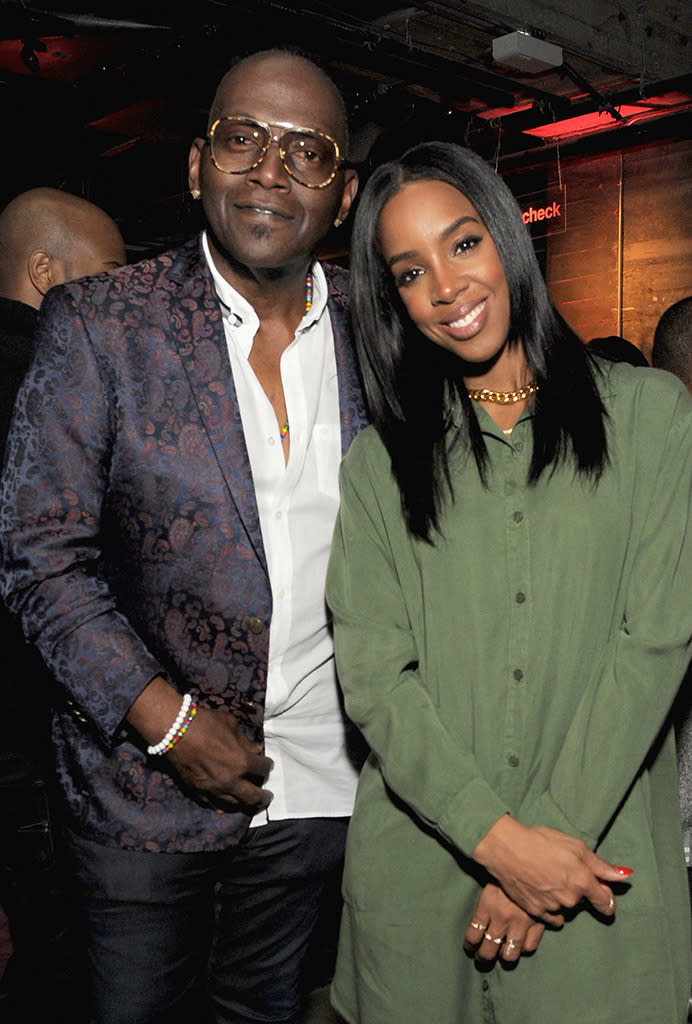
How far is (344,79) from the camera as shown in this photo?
5.98 m

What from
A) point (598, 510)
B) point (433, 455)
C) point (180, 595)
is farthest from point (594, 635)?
point (180, 595)

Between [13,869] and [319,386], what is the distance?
1401 mm

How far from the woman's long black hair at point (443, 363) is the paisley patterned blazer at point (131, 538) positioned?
0.29m

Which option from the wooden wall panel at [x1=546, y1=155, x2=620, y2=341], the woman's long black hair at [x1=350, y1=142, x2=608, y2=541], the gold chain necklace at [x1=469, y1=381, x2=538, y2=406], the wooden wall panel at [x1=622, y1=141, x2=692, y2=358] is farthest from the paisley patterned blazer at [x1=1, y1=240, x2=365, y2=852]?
the wooden wall panel at [x1=546, y1=155, x2=620, y2=341]

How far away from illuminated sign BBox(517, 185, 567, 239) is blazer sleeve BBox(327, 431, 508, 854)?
7.59 m

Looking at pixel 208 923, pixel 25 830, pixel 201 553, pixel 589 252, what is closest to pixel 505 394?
pixel 201 553

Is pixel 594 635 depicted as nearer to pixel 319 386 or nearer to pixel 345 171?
pixel 319 386

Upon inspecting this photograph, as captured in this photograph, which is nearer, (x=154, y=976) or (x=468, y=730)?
(x=468, y=730)

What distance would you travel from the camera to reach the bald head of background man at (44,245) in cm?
316

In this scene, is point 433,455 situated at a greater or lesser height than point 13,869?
greater

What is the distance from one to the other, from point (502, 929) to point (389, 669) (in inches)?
17.0

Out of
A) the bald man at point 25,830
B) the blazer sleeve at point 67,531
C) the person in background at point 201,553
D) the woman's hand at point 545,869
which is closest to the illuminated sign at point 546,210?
the bald man at point 25,830

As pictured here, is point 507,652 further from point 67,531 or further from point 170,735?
point 67,531

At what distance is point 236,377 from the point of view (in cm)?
191
